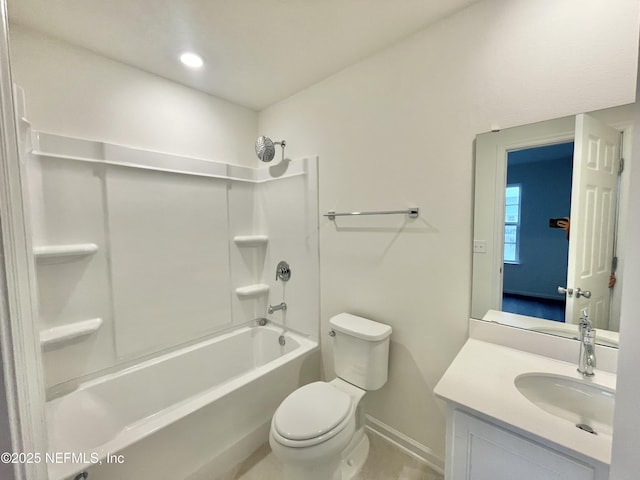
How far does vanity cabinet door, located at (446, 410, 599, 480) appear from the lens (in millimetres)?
779

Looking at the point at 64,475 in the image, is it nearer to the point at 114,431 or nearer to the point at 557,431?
the point at 114,431

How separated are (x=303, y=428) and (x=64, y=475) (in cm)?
95

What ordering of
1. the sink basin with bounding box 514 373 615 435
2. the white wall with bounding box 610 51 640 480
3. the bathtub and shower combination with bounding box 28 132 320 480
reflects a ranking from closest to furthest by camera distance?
the white wall with bounding box 610 51 640 480 < the sink basin with bounding box 514 373 615 435 < the bathtub and shower combination with bounding box 28 132 320 480

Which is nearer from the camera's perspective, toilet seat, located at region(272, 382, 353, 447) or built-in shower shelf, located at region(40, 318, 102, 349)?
toilet seat, located at region(272, 382, 353, 447)

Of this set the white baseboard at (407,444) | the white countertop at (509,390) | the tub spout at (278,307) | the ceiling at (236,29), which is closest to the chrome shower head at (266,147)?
the ceiling at (236,29)

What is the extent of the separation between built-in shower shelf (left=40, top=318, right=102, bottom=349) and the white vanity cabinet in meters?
1.96

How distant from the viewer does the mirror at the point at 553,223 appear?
1055 mm

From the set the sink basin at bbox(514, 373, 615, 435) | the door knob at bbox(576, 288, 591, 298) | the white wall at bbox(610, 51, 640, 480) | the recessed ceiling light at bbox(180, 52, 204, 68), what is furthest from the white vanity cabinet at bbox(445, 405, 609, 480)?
the recessed ceiling light at bbox(180, 52, 204, 68)

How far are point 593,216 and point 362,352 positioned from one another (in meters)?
1.30

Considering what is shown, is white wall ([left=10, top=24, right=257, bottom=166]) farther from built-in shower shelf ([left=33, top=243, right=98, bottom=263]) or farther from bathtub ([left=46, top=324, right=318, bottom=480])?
bathtub ([left=46, top=324, right=318, bottom=480])

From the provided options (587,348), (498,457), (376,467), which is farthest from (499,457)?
(376,467)

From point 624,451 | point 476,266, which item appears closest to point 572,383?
point 476,266

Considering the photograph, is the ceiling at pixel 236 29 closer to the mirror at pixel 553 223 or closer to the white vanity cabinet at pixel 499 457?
the mirror at pixel 553 223

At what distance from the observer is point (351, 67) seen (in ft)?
5.82
